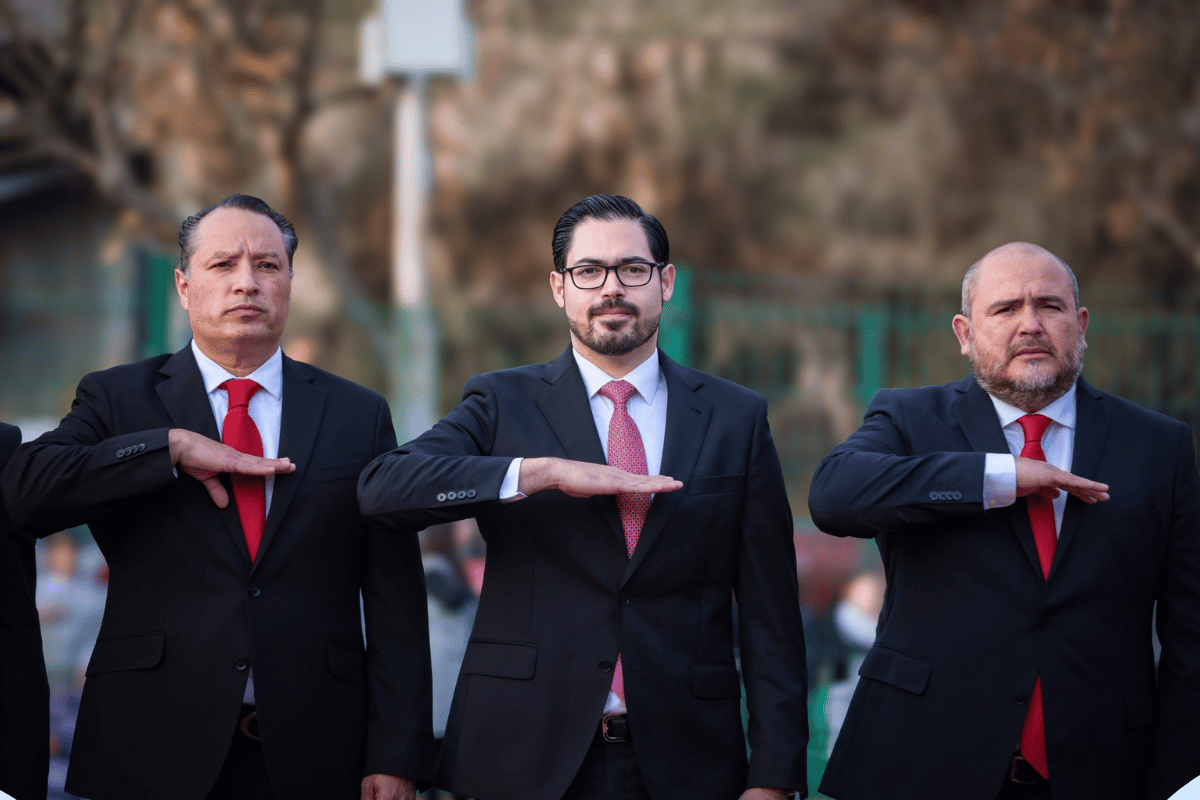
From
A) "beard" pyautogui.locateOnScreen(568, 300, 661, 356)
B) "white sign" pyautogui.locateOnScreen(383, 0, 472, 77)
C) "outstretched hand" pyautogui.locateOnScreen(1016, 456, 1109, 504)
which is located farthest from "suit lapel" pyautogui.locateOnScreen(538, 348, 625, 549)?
"white sign" pyautogui.locateOnScreen(383, 0, 472, 77)

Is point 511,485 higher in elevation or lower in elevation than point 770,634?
higher

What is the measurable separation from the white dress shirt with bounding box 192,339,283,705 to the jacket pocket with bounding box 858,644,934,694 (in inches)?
58.2

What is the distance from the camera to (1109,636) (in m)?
2.88

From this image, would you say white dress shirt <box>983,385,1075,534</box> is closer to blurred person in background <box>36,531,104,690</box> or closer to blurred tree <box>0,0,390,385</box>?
blurred person in background <box>36,531,104,690</box>

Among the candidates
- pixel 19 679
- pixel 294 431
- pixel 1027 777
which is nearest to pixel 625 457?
pixel 294 431

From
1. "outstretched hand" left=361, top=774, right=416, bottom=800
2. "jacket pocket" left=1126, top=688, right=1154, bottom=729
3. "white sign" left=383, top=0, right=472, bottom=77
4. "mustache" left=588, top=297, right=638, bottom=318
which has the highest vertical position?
"white sign" left=383, top=0, right=472, bottom=77

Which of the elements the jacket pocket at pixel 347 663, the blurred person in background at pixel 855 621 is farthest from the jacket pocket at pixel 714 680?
the blurred person in background at pixel 855 621

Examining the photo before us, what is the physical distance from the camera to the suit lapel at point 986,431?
9.57ft

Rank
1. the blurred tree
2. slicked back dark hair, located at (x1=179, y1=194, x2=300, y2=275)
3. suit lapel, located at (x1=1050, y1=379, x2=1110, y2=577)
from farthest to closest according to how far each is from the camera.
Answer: the blurred tree
slicked back dark hair, located at (x1=179, y1=194, x2=300, y2=275)
suit lapel, located at (x1=1050, y1=379, x2=1110, y2=577)

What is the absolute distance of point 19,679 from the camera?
10.3 feet

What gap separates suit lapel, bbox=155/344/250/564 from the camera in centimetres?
294

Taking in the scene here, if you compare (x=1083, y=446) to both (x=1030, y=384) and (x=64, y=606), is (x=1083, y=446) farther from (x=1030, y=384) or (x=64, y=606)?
(x=64, y=606)

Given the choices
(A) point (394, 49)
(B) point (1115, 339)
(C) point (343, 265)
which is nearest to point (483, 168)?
(C) point (343, 265)

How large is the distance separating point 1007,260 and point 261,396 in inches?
72.0
